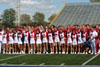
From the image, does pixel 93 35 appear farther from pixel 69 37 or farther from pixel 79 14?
pixel 79 14

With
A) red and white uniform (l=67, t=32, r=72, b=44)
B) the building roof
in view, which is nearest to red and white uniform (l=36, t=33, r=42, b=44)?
red and white uniform (l=67, t=32, r=72, b=44)

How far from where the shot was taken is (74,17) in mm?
40312

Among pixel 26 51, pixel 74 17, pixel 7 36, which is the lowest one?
pixel 26 51

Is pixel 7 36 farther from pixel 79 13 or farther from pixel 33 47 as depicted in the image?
pixel 79 13

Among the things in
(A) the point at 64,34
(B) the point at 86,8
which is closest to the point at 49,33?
Result: (A) the point at 64,34

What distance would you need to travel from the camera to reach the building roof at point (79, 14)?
128 feet

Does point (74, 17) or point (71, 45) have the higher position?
point (74, 17)

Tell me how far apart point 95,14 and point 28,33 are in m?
26.7

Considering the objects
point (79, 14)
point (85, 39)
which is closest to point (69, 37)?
point (85, 39)

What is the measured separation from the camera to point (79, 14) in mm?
41156

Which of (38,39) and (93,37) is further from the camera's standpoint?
(38,39)

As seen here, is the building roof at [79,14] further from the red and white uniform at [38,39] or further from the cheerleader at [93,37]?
the cheerleader at [93,37]

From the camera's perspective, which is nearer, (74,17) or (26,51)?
(26,51)

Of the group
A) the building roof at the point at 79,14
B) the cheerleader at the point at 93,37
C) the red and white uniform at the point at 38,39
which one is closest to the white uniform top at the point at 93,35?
the cheerleader at the point at 93,37
